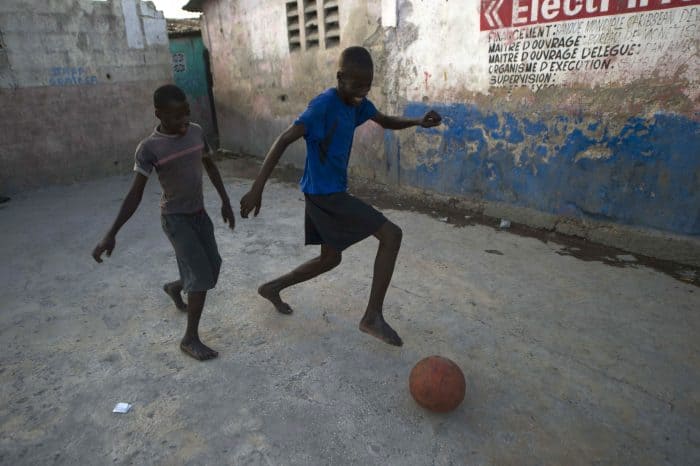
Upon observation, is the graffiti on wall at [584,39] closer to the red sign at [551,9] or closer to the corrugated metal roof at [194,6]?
the red sign at [551,9]

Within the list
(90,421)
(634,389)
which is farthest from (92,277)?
(634,389)

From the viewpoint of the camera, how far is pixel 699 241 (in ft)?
12.0

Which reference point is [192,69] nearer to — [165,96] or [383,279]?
[165,96]

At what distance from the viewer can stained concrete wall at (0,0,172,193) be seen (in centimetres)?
691

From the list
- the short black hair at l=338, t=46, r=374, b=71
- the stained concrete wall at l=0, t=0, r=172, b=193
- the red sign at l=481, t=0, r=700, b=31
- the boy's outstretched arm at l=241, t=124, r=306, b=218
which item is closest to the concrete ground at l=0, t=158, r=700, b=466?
the boy's outstretched arm at l=241, t=124, r=306, b=218

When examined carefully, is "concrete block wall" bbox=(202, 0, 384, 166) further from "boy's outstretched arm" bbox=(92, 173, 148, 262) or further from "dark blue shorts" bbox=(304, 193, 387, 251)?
"boy's outstretched arm" bbox=(92, 173, 148, 262)

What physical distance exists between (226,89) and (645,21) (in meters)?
7.61

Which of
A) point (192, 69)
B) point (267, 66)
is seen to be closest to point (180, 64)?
point (192, 69)

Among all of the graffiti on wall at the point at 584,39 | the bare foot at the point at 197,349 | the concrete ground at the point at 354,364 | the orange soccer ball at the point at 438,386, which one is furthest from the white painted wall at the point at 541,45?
the bare foot at the point at 197,349

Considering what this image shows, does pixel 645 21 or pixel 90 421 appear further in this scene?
pixel 645 21

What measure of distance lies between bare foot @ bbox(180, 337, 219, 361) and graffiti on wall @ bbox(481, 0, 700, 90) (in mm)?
3782

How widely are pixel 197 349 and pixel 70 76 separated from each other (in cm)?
674

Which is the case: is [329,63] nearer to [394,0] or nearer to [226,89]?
[394,0]

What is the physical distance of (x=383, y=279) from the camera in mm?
2711
